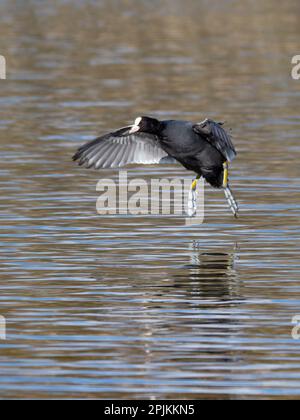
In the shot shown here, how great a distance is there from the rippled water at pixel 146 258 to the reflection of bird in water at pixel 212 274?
0.02 metres

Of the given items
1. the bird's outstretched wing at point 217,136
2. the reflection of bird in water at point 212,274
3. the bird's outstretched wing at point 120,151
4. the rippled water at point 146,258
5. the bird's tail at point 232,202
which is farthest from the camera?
the bird's outstretched wing at point 120,151

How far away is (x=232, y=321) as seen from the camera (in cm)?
1073

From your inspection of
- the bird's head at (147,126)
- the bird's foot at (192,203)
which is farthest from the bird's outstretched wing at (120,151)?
the bird's foot at (192,203)

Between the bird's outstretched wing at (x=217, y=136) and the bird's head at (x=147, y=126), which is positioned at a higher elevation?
the bird's head at (x=147, y=126)

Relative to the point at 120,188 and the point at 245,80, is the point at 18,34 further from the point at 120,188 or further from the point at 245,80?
the point at 120,188

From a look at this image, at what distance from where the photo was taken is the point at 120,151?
50.9ft

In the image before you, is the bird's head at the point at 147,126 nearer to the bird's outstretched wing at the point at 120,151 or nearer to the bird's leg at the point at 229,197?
the bird's outstretched wing at the point at 120,151

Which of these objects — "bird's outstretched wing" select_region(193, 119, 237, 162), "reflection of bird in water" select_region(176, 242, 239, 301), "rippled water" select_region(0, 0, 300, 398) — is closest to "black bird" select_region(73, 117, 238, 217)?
"bird's outstretched wing" select_region(193, 119, 237, 162)

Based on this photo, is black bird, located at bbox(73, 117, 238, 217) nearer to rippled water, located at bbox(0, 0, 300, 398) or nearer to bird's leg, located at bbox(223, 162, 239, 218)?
bird's leg, located at bbox(223, 162, 239, 218)

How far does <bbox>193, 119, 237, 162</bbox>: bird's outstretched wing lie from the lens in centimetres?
1393

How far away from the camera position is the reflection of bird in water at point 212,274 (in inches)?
465

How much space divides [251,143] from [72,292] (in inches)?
366

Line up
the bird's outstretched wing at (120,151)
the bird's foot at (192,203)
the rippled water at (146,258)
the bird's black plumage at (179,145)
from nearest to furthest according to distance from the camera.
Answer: the rippled water at (146,258)
the bird's black plumage at (179,145)
the bird's foot at (192,203)
the bird's outstretched wing at (120,151)

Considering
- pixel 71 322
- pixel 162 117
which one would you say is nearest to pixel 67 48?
pixel 162 117
